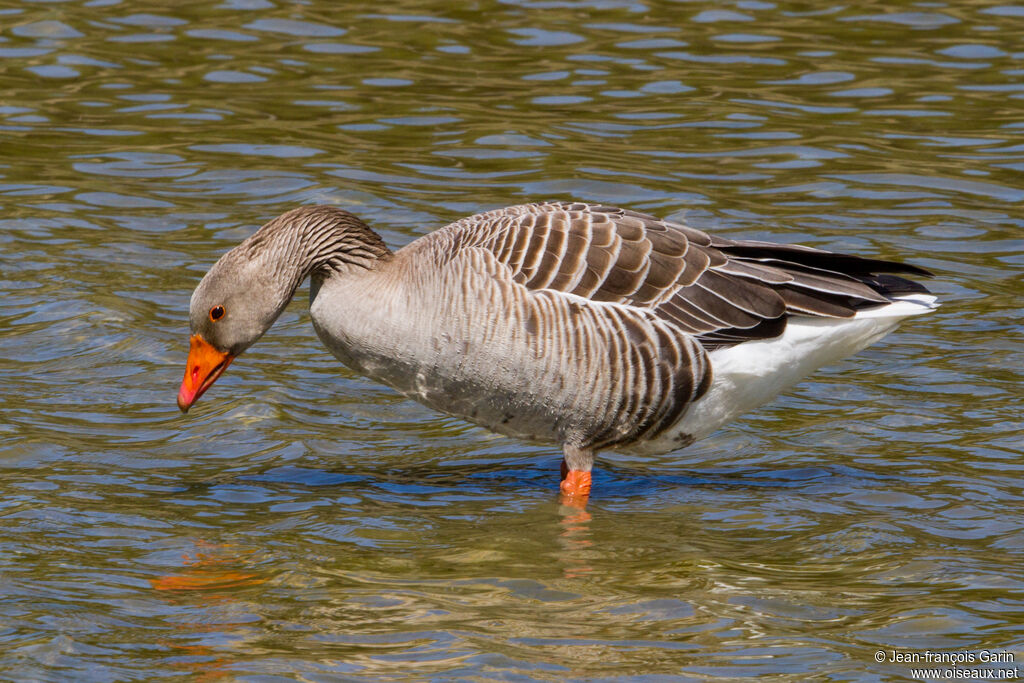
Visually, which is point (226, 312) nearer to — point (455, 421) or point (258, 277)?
point (258, 277)

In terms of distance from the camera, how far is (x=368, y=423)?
898 cm

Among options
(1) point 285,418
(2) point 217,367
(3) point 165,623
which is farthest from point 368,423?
(3) point 165,623

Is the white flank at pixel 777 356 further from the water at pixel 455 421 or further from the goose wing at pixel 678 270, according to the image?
the water at pixel 455 421

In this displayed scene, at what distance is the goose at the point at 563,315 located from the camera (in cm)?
726

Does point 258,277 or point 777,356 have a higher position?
point 258,277

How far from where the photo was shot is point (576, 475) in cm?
777

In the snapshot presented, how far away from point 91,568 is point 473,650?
1926 mm

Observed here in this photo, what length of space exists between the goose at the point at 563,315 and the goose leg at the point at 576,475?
11mm

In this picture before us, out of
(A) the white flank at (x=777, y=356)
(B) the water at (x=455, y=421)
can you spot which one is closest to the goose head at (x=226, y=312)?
(B) the water at (x=455, y=421)

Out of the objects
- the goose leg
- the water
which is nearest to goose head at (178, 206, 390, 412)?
the water

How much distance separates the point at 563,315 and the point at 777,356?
1.22 meters

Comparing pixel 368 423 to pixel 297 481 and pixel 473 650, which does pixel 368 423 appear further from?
pixel 473 650

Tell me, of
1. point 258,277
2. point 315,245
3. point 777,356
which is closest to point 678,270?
point 777,356

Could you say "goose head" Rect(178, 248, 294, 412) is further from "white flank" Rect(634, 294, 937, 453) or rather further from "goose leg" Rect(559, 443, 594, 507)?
"white flank" Rect(634, 294, 937, 453)
